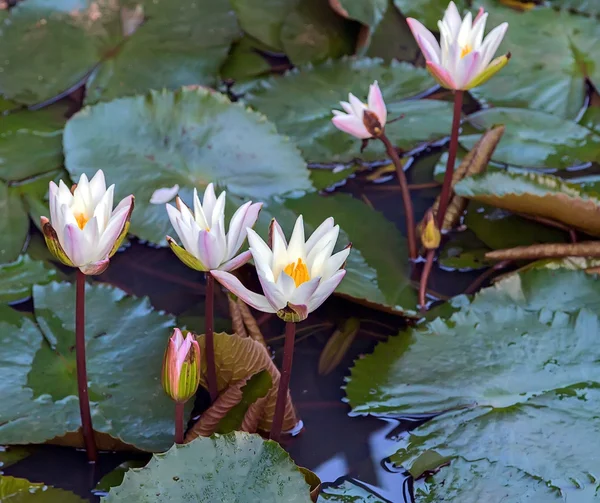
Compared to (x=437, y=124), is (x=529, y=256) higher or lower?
lower

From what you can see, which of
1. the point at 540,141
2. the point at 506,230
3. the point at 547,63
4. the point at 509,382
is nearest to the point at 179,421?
the point at 509,382

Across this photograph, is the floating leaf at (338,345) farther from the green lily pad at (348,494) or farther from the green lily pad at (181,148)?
the green lily pad at (181,148)

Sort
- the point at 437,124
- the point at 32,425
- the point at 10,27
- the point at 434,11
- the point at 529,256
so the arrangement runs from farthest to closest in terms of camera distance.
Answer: the point at 434,11 < the point at 10,27 < the point at 437,124 < the point at 529,256 < the point at 32,425

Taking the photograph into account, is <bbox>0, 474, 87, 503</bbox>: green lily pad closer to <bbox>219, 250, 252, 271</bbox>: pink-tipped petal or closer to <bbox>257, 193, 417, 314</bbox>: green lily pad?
<bbox>219, 250, 252, 271</bbox>: pink-tipped petal

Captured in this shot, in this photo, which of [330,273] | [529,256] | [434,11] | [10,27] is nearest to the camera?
[330,273]

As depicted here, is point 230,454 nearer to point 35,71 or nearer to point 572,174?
point 572,174

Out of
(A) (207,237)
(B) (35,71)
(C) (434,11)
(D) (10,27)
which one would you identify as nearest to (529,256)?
(A) (207,237)

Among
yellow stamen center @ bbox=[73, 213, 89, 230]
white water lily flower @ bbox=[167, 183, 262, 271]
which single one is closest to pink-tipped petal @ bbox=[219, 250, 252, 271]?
white water lily flower @ bbox=[167, 183, 262, 271]
